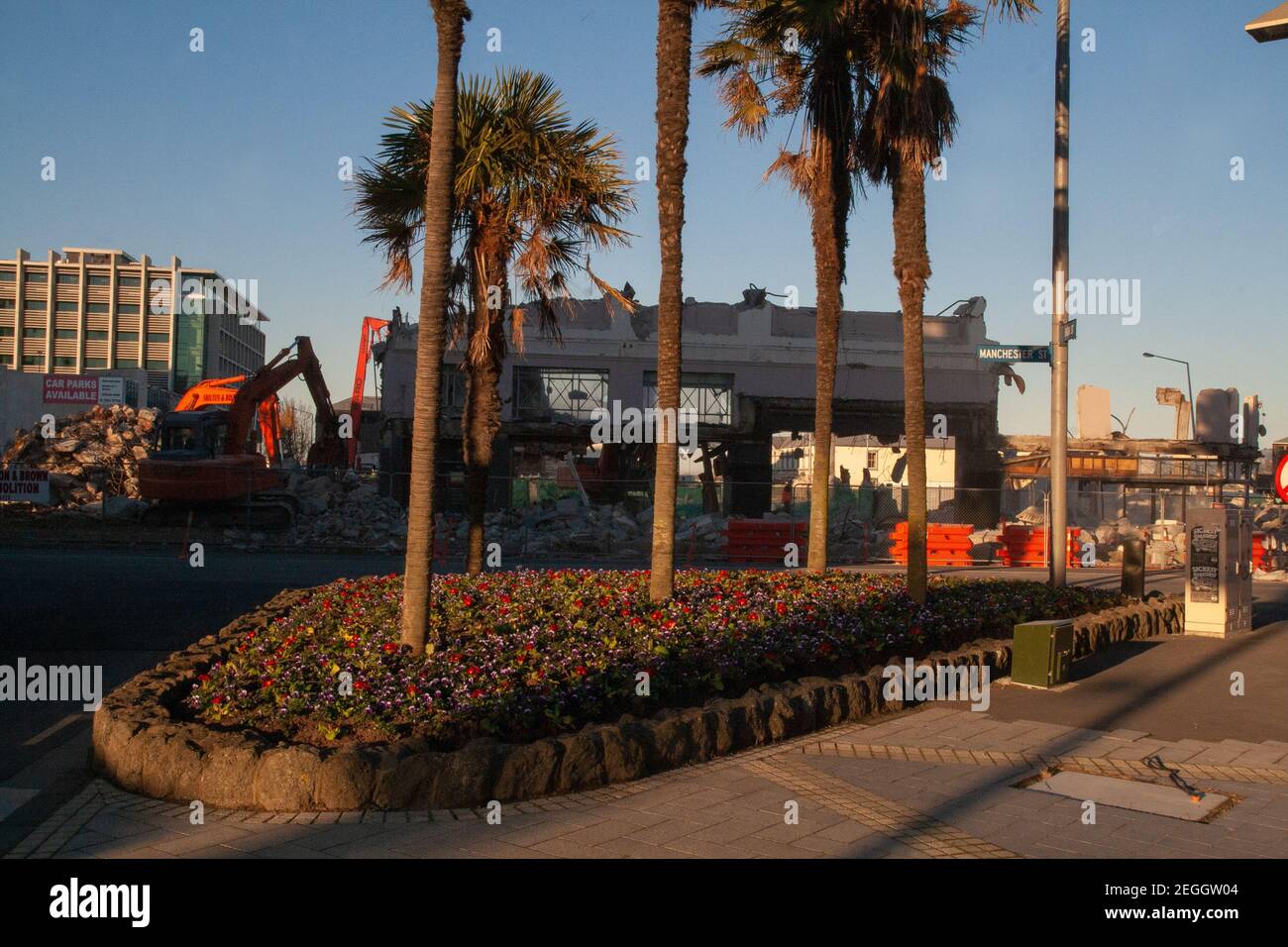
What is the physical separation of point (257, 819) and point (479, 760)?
125 cm

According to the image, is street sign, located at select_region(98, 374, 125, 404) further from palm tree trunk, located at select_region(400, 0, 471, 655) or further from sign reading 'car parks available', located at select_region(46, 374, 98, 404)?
palm tree trunk, located at select_region(400, 0, 471, 655)

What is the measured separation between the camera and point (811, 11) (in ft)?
41.1

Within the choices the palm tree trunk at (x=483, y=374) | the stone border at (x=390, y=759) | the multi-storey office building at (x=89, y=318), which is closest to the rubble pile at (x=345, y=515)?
the palm tree trunk at (x=483, y=374)

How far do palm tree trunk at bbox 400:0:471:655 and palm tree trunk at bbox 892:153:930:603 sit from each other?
6179mm

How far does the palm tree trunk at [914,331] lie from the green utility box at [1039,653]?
6.97 feet

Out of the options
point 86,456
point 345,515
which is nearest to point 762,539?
point 345,515

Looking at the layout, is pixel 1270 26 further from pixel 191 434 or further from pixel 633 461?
pixel 633 461

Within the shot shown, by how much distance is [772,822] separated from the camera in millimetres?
6309

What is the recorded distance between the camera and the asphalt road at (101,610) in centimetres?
782

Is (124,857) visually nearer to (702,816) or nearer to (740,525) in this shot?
(702,816)

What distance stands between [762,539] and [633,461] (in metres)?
13.4

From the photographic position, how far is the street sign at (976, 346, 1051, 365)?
14.4 meters
